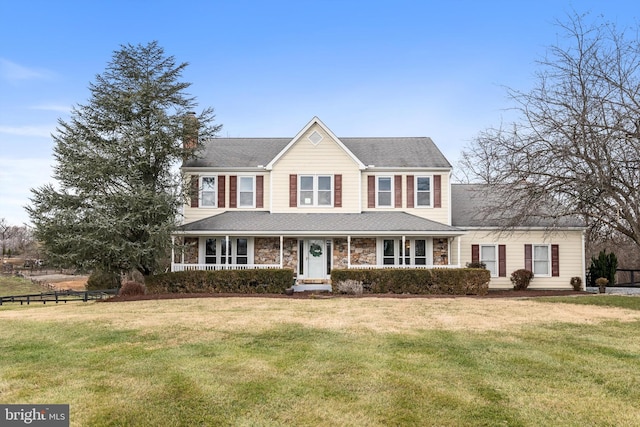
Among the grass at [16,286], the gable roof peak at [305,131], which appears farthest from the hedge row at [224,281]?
the grass at [16,286]

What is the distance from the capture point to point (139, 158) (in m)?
21.3

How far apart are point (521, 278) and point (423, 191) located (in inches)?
241

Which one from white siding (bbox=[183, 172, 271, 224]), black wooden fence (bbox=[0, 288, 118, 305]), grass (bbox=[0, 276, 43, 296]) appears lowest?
grass (bbox=[0, 276, 43, 296])

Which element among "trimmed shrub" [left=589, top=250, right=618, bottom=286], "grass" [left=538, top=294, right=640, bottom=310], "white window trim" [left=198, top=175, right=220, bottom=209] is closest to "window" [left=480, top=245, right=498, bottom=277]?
"trimmed shrub" [left=589, top=250, right=618, bottom=286]

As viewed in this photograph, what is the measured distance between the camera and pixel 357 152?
2595 cm

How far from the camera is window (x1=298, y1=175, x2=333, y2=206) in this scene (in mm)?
24391

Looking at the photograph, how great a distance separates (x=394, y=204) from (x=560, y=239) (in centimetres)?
822

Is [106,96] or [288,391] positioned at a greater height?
[106,96]

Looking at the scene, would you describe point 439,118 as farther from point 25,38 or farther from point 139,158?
point 25,38

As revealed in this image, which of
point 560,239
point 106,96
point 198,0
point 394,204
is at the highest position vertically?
point 198,0

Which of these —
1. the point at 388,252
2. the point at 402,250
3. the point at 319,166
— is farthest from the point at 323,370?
the point at 319,166

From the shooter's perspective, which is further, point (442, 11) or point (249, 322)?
point (442, 11)

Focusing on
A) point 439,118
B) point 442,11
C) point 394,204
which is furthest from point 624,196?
point 439,118

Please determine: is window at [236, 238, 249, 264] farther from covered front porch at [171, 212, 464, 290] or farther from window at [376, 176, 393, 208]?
window at [376, 176, 393, 208]
